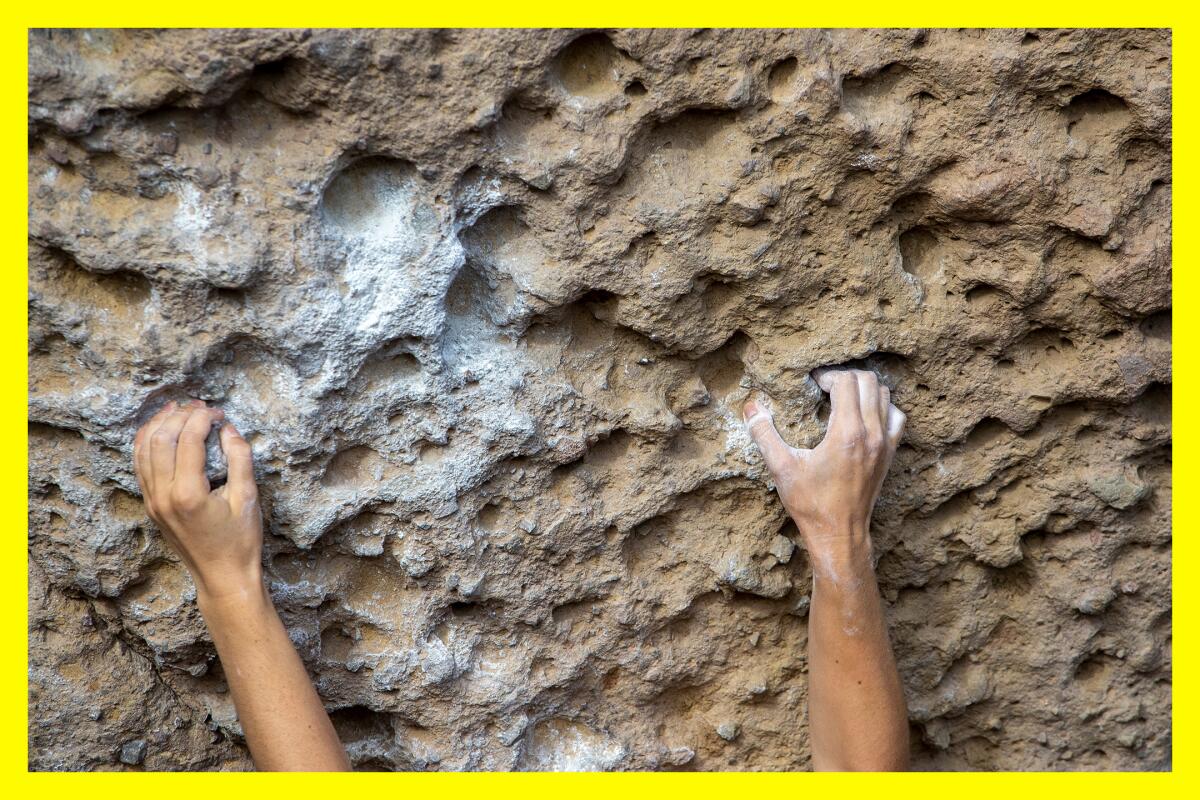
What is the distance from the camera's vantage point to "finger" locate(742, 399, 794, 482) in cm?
131

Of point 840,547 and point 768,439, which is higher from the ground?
point 768,439

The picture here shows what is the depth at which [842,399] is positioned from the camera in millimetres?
1301


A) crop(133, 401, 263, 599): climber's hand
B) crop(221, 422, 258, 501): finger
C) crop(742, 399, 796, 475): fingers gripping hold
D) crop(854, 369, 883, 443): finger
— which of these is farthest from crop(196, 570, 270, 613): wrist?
crop(854, 369, 883, 443): finger

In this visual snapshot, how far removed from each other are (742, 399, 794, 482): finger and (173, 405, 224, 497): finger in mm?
689

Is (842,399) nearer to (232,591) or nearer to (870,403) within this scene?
(870,403)

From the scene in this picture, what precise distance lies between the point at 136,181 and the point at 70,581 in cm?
53

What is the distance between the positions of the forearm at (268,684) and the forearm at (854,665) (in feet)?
2.17

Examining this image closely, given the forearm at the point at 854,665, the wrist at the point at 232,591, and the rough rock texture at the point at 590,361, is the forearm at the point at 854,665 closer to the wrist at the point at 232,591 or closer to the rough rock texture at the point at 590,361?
the rough rock texture at the point at 590,361

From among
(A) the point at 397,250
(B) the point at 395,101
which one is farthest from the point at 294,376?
(B) the point at 395,101

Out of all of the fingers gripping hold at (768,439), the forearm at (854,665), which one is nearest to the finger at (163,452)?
the fingers gripping hold at (768,439)

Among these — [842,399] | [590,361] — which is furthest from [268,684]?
[842,399]

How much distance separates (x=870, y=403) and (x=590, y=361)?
0.38m

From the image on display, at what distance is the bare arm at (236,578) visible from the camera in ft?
3.69

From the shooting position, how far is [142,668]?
1326mm
